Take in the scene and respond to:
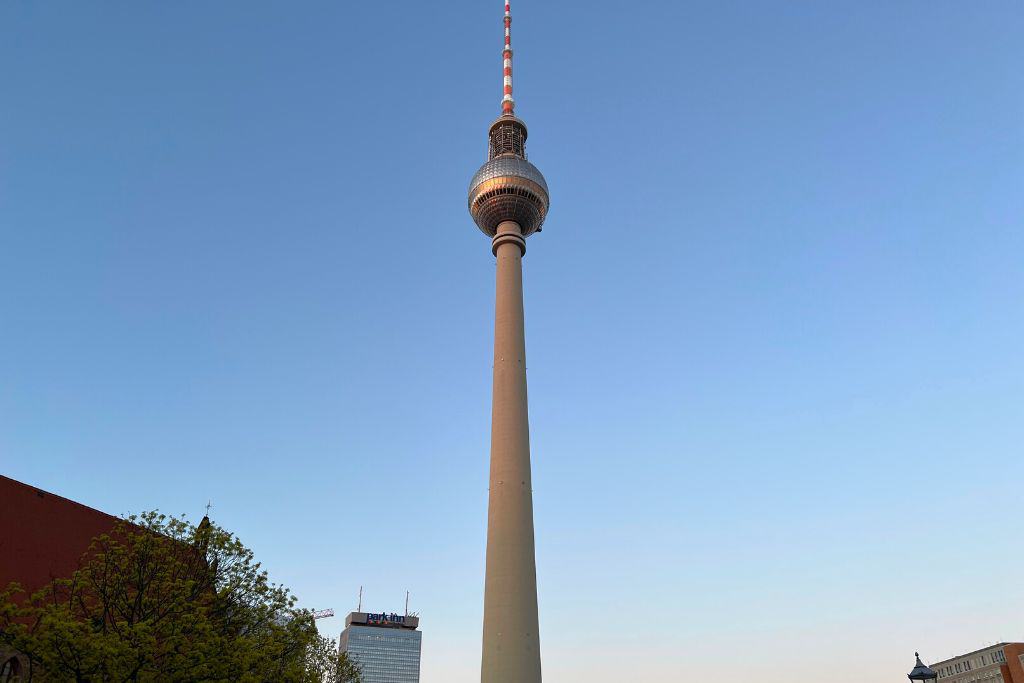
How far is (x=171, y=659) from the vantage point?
3288 cm

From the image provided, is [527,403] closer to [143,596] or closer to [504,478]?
[504,478]

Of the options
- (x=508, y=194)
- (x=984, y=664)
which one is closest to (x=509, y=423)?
(x=508, y=194)

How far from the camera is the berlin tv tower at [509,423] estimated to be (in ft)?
→ 214

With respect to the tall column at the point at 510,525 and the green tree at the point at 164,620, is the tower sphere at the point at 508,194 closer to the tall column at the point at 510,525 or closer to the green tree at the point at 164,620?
the tall column at the point at 510,525

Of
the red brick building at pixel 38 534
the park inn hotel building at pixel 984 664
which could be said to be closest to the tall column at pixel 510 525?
the red brick building at pixel 38 534

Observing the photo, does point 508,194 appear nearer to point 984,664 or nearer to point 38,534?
point 38,534

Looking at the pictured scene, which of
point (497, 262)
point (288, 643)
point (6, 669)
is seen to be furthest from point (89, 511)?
point (497, 262)

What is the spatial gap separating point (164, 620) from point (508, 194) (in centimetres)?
6270

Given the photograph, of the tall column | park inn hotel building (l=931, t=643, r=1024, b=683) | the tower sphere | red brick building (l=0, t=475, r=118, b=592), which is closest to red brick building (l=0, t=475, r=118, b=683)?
red brick building (l=0, t=475, r=118, b=592)

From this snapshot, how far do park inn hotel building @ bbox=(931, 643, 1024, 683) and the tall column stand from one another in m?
105

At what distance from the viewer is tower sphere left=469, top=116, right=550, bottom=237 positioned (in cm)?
8912

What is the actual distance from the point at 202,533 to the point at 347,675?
80.5 feet

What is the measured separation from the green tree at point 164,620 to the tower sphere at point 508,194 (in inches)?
2252

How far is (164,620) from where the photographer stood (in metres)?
35.3
